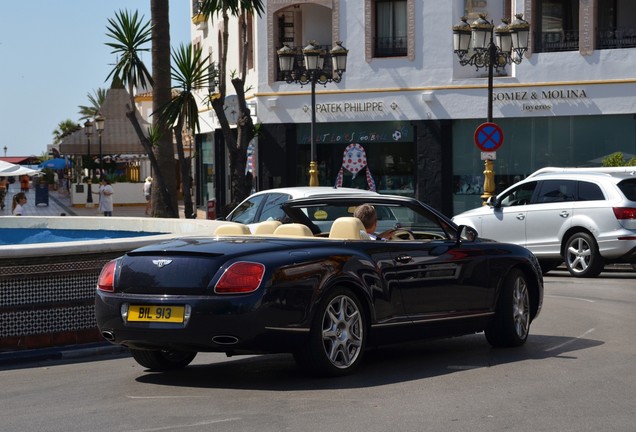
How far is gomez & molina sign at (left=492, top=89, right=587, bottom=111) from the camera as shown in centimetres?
3872

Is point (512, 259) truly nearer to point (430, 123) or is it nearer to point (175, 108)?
point (175, 108)

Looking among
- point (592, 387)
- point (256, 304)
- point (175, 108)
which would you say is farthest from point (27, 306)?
point (175, 108)

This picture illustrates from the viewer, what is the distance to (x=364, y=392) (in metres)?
8.81

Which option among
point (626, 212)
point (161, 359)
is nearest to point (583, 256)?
point (626, 212)

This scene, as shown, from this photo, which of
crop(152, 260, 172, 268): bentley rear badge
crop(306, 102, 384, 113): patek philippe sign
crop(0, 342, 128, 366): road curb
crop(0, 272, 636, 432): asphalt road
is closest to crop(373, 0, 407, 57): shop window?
crop(306, 102, 384, 113): patek philippe sign

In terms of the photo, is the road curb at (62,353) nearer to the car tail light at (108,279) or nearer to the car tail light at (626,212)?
the car tail light at (108,279)

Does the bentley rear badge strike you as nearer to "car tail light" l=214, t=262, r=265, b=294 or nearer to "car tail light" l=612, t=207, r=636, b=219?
"car tail light" l=214, t=262, r=265, b=294

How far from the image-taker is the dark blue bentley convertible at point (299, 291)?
8961mm

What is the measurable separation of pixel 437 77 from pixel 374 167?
3.56m

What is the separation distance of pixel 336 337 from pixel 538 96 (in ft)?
101

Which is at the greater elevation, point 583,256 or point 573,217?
point 573,217

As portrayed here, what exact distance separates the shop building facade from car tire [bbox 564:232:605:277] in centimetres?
1649

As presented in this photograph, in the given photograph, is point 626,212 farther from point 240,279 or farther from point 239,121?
point 240,279

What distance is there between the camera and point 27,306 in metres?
11.5
